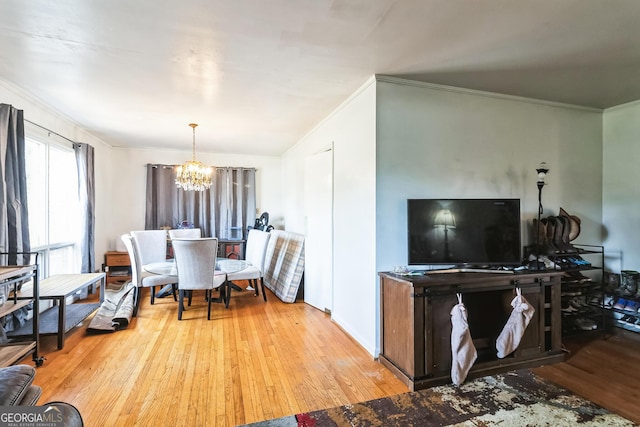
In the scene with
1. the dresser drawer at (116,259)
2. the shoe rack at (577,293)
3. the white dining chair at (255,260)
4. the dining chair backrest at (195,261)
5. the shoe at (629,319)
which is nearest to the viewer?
the shoe rack at (577,293)

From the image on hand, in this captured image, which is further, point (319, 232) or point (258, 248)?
point (258, 248)

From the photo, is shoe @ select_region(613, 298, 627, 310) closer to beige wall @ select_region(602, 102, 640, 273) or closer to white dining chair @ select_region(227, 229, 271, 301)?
beige wall @ select_region(602, 102, 640, 273)

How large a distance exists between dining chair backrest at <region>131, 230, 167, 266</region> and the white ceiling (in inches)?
70.7

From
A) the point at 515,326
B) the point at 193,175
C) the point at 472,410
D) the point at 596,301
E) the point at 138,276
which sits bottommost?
the point at 472,410

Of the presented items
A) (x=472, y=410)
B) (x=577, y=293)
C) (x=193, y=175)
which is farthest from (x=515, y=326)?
(x=193, y=175)

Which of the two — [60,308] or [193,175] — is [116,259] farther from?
[60,308]

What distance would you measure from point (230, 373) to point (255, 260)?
2245 millimetres

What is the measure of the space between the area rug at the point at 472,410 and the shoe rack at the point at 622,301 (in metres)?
1.71

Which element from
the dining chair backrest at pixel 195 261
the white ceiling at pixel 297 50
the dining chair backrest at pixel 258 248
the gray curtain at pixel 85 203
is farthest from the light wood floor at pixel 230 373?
the white ceiling at pixel 297 50

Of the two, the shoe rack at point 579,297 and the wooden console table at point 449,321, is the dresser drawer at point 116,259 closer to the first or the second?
the wooden console table at point 449,321

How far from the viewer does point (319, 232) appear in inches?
157

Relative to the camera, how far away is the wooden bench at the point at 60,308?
9.22 ft

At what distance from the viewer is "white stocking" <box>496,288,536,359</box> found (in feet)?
7.91

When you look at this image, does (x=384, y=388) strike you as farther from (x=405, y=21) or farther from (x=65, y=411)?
(x=405, y=21)
